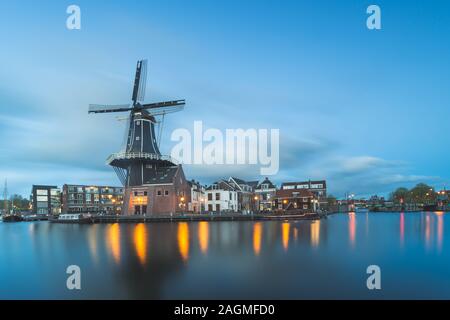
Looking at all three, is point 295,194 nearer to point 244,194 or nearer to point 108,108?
point 244,194

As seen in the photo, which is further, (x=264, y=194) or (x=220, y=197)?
(x=264, y=194)

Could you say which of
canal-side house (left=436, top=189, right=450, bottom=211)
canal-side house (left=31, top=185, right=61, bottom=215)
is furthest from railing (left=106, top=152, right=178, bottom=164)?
canal-side house (left=436, top=189, right=450, bottom=211)

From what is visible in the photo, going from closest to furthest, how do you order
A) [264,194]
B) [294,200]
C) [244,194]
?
1. [294,200]
2. [244,194]
3. [264,194]

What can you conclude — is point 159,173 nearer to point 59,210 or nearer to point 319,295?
point 319,295

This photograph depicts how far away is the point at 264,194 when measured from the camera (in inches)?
3302

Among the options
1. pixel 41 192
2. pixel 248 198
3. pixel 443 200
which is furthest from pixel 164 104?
pixel 443 200

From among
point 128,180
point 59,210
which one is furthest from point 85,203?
point 128,180

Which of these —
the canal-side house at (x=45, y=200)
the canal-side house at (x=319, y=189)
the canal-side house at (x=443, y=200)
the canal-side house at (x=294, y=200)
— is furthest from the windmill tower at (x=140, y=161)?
the canal-side house at (x=443, y=200)

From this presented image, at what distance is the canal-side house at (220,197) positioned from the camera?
6969 cm

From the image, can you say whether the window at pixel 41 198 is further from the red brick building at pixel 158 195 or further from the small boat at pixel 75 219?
the red brick building at pixel 158 195

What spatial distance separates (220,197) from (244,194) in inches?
429

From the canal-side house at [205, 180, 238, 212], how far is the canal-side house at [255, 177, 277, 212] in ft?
42.8
